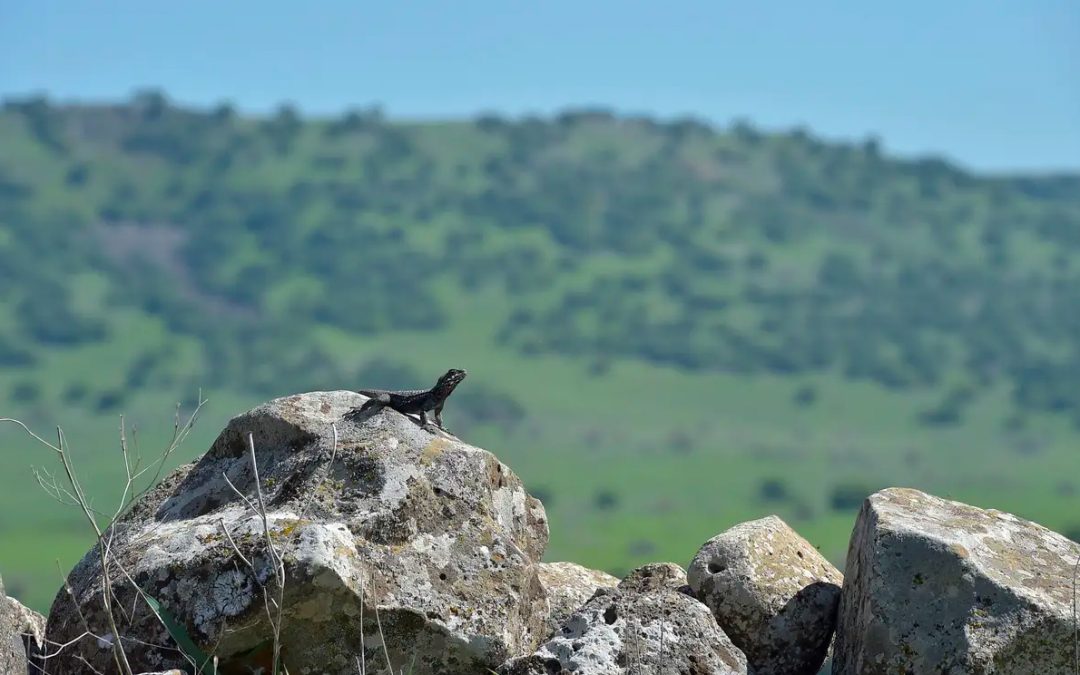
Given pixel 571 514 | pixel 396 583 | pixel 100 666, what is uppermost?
pixel 396 583

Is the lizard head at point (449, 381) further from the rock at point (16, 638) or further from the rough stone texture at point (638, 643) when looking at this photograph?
→ the rock at point (16, 638)

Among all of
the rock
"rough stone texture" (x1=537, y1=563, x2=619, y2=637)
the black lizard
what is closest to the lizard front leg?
the black lizard

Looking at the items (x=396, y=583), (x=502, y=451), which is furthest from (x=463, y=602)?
(x=502, y=451)

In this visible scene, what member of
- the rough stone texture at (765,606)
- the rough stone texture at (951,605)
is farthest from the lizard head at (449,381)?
the rough stone texture at (951,605)

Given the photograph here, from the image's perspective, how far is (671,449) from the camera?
19250cm

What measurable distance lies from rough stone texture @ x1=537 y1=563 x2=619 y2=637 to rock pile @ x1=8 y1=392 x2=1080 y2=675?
20 cm

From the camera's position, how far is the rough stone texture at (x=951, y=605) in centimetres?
749

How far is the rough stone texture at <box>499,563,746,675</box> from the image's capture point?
7.16 m

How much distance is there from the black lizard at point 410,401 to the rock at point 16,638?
83.4 inches

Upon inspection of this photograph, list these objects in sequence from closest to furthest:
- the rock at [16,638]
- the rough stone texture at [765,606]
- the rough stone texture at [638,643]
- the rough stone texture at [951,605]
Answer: the rough stone texture at [638,643] < the rough stone texture at [951,605] < the rock at [16,638] < the rough stone texture at [765,606]

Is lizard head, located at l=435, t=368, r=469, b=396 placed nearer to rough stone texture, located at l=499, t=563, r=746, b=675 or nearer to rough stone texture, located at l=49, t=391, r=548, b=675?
rough stone texture, located at l=49, t=391, r=548, b=675

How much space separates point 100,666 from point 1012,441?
202 m

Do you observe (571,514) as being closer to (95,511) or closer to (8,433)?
(8,433)

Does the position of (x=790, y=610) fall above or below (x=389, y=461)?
below
